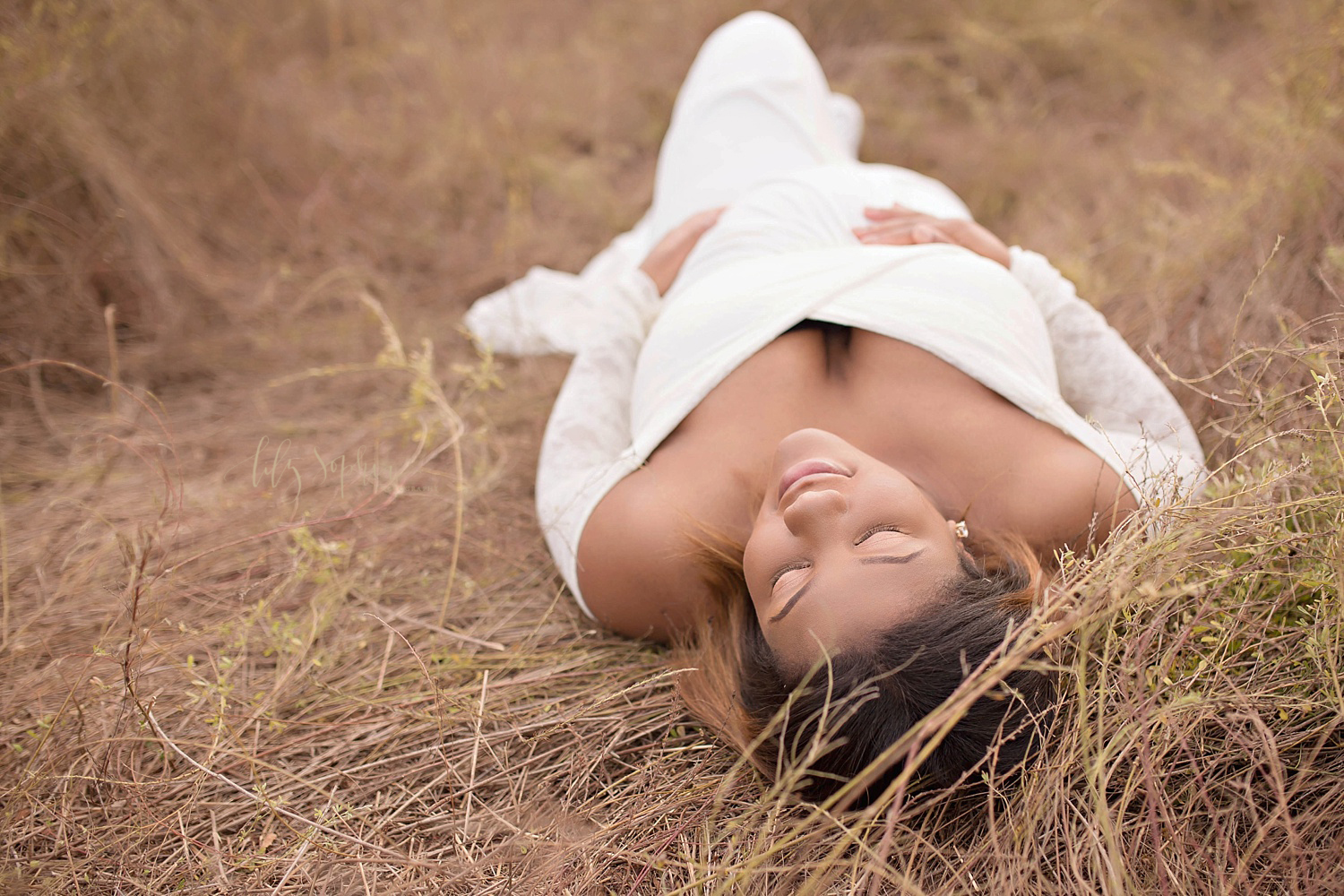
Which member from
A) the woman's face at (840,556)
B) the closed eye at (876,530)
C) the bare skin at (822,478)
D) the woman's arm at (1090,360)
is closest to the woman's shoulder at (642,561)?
the bare skin at (822,478)

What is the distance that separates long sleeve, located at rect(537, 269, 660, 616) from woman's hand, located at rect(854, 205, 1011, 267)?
69 cm

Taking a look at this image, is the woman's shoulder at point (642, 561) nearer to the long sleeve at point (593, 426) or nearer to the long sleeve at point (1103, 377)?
the long sleeve at point (593, 426)

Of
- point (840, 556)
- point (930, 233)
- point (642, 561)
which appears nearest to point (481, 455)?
point (642, 561)

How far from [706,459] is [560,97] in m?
3.09

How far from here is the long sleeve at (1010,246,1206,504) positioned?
6.59 feet

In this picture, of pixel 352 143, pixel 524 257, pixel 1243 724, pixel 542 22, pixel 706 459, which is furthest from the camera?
pixel 542 22

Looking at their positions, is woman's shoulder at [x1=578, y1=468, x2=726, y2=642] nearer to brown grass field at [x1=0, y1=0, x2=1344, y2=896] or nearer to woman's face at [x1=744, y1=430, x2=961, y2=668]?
brown grass field at [x1=0, y1=0, x2=1344, y2=896]

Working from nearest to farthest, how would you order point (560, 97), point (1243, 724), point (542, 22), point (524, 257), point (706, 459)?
point (1243, 724) < point (706, 459) < point (524, 257) < point (560, 97) < point (542, 22)

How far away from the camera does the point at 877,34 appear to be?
453 centimetres

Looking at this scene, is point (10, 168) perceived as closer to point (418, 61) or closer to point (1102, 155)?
point (418, 61)

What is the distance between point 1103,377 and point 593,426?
135 cm

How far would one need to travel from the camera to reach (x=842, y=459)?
166 centimetres

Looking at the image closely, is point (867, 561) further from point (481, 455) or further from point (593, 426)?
point (481, 455)

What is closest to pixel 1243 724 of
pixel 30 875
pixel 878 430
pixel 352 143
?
pixel 878 430
